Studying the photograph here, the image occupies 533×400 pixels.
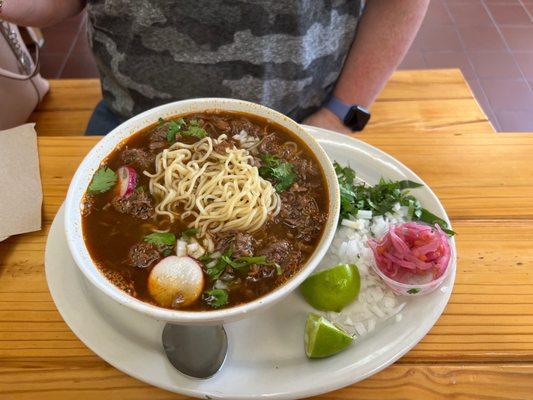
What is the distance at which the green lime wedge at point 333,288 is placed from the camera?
116 cm

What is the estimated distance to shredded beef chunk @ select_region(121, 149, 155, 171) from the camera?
127 cm

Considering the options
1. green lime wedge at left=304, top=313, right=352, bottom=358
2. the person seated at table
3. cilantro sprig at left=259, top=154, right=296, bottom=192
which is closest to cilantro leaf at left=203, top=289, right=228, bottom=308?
green lime wedge at left=304, top=313, right=352, bottom=358

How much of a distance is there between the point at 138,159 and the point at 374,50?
1203 millimetres

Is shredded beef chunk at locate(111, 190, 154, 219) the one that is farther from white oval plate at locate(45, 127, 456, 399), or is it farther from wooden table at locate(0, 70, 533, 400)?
wooden table at locate(0, 70, 533, 400)

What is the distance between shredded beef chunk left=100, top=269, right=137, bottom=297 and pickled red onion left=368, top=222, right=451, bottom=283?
66 cm

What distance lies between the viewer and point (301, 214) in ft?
3.90

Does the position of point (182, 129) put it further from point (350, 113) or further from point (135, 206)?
point (350, 113)

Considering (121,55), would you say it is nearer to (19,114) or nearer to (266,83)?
(266,83)

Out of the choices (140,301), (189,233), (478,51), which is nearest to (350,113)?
(189,233)

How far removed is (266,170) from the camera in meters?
1.30

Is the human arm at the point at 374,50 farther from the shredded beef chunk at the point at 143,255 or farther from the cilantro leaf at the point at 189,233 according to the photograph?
the shredded beef chunk at the point at 143,255

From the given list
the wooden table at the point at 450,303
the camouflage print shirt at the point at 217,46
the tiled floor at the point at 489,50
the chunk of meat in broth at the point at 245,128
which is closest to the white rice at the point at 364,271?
the wooden table at the point at 450,303

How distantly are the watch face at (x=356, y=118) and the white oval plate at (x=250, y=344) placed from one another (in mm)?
876

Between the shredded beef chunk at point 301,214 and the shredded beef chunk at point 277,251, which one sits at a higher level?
→ the shredded beef chunk at point 301,214
